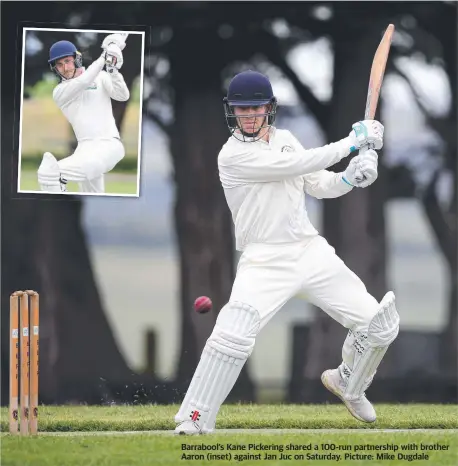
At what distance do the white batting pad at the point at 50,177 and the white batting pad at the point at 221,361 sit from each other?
175 centimetres

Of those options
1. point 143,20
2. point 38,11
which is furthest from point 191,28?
point 38,11

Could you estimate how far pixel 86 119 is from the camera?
26.0 ft

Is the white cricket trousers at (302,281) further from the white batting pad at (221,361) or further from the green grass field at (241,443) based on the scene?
the green grass field at (241,443)

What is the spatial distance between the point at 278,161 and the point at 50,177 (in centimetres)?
177

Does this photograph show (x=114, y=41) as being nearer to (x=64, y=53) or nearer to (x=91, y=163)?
(x=64, y=53)

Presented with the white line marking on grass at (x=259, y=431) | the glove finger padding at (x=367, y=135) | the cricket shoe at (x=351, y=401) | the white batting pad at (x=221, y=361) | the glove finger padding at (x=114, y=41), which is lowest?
the white line marking on grass at (x=259, y=431)

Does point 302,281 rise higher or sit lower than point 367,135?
lower

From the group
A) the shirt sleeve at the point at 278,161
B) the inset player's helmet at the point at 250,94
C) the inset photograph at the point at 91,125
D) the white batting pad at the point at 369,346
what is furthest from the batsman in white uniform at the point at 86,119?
the white batting pad at the point at 369,346

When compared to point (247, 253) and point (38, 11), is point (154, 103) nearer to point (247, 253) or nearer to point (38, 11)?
point (38, 11)

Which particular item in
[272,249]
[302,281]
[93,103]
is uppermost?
[93,103]

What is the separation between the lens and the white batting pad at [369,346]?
6828 millimetres

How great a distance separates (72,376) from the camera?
10336mm

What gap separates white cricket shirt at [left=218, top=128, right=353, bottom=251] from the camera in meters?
6.67

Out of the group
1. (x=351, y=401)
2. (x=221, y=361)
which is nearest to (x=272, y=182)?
(x=221, y=361)
